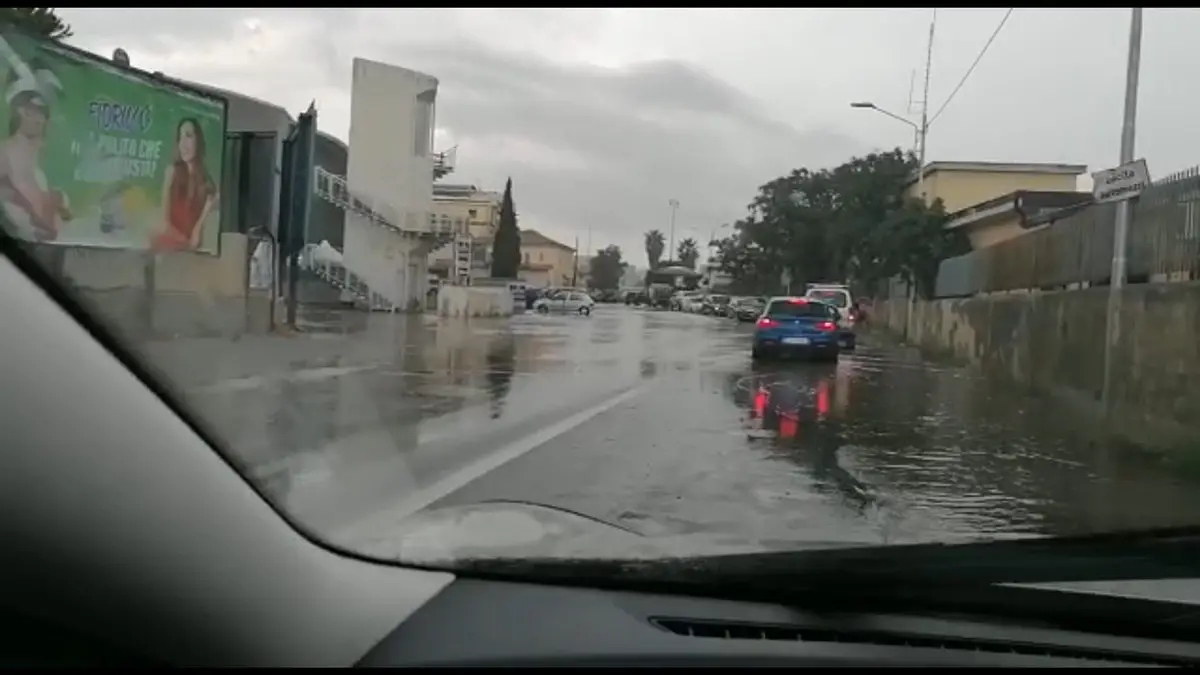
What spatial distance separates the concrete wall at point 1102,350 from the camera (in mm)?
11617

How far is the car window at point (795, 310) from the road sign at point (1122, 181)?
39.6ft

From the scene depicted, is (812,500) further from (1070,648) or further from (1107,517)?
(1070,648)

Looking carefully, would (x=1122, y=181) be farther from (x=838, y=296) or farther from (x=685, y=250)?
(x=838, y=296)

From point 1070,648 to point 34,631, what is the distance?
219 cm

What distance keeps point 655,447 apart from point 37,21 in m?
8.00

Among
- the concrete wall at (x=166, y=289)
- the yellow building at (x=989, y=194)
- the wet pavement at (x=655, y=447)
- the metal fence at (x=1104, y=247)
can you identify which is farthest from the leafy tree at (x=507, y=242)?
the yellow building at (x=989, y=194)

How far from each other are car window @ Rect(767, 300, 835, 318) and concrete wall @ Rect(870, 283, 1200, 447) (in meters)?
3.01

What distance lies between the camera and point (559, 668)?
2672 millimetres

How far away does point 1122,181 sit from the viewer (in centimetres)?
1224

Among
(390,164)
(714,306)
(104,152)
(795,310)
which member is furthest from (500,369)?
(714,306)

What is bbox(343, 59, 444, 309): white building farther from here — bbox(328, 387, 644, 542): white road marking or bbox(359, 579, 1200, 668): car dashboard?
bbox(359, 579, 1200, 668): car dashboard

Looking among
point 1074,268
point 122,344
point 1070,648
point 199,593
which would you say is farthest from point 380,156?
point 1074,268

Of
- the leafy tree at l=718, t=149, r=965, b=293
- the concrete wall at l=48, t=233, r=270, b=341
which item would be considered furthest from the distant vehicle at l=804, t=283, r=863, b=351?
the concrete wall at l=48, t=233, r=270, b=341

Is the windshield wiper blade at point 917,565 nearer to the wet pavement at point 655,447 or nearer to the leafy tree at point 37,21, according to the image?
the wet pavement at point 655,447
